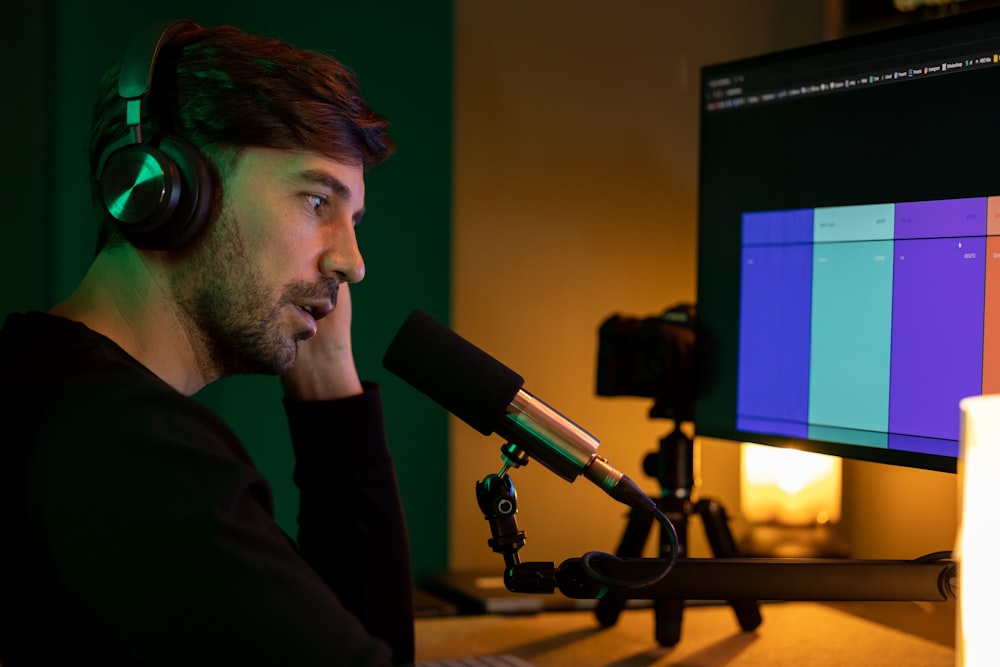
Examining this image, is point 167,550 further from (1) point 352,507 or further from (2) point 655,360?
(2) point 655,360

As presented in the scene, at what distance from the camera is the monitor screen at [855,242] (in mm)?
1068

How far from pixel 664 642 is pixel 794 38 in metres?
1.07

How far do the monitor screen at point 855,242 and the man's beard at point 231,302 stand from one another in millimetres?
553

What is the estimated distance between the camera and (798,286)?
1238mm

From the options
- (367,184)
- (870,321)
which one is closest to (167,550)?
(870,321)

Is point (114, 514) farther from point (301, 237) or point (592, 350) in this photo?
point (592, 350)

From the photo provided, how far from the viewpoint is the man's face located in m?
0.98

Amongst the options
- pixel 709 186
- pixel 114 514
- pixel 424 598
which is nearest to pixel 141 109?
pixel 114 514

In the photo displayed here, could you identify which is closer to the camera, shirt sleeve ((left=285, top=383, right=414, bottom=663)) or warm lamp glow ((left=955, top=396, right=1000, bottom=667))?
warm lamp glow ((left=955, top=396, right=1000, bottom=667))

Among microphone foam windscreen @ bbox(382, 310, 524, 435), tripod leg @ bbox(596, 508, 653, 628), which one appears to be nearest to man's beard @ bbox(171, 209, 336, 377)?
microphone foam windscreen @ bbox(382, 310, 524, 435)

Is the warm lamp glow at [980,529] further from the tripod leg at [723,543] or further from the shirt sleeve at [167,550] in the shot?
the tripod leg at [723,543]

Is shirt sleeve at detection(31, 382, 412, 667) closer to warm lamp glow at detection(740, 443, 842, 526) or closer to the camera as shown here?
the camera

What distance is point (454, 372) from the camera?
3.08 ft

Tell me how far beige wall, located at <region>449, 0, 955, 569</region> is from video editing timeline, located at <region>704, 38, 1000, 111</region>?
37 cm
